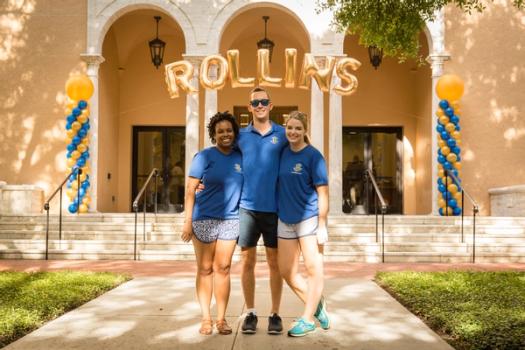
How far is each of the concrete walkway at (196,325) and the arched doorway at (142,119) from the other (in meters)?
11.2

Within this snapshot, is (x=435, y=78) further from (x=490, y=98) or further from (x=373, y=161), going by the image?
(x=373, y=161)

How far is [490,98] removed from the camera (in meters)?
14.5

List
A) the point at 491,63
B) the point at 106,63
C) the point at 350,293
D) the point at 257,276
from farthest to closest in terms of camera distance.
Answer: the point at 106,63
the point at 491,63
the point at 257,276
the point at 350,293

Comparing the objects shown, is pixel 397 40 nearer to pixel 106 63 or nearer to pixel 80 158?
pixel 80 158

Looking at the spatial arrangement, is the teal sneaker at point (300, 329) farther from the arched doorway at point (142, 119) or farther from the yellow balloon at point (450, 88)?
the arched doorway at point (142, 119)

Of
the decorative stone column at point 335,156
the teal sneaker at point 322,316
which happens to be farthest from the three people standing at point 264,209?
the decorative stone column at point 335,156

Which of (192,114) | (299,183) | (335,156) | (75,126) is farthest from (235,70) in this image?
(299,183)

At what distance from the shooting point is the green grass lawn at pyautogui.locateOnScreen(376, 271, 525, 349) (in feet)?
14.9

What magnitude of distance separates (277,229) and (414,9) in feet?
17.3

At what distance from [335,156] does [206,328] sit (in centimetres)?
983

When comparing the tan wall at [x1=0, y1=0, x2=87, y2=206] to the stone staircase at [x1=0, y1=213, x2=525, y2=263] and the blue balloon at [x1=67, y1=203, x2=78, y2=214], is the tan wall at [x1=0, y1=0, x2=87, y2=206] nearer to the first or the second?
the blue balloon at [x1=67, y1=203, x2=78, y2=214]

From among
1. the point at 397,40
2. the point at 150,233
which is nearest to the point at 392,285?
the point at 397,40

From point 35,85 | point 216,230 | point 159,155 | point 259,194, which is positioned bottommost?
point 216,230

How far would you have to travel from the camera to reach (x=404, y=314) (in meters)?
5.42
